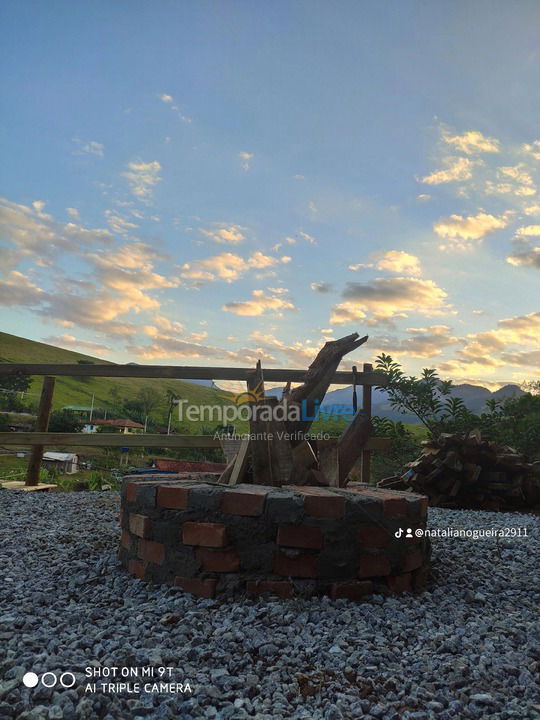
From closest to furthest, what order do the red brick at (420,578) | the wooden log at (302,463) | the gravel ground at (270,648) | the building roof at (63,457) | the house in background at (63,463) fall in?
the gravel ground at (270,648), the red brick at (420,578), the wooden log at (302,463), the house in background at (63,463), the building roof at (63,457)

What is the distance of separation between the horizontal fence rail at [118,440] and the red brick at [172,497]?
2954mm

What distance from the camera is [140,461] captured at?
17.7 metres

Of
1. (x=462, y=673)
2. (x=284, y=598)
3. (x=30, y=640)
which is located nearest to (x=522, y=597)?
(x=462, y=673)

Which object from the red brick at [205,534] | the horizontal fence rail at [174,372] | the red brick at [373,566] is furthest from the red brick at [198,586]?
the horizontal fence rail at [174,372]

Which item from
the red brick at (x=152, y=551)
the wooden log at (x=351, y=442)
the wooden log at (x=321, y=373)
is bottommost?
the red brick at (x=152, y=551)

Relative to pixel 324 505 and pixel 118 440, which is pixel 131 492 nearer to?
pixel 324 505

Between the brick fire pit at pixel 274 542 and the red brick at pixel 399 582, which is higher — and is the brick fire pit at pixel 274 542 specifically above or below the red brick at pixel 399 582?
above

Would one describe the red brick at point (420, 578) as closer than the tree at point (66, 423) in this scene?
Yes

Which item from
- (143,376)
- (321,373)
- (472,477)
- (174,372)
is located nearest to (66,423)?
(143,376)

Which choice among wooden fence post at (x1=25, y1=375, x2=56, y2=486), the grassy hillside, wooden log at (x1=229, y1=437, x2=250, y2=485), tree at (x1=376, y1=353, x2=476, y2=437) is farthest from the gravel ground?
the grassy hillside

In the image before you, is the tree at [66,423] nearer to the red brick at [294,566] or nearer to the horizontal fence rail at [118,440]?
the horizontal fence rail at [118,440]

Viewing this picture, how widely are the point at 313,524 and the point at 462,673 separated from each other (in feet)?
3.47

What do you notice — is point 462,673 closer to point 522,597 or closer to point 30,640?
point 522,597

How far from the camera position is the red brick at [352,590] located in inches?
113
